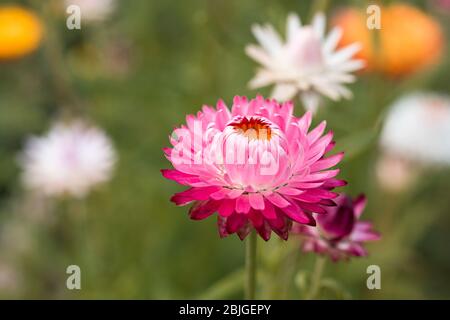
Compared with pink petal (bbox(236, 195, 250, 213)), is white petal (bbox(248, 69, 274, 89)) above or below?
above

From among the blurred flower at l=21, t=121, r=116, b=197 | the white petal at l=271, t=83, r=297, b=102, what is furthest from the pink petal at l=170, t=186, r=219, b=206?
the blurred flower at l=21, t=121, r=116, b=197

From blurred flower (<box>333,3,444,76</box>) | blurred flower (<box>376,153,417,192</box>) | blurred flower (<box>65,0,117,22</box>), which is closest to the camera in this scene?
blurred flower (<box>376,153,417,192</box>)

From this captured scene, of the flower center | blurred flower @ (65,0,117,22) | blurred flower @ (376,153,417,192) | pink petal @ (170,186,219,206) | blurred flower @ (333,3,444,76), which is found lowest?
pink petal @ (170,186,219,206)

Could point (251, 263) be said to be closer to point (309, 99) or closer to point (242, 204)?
point (242, 204)

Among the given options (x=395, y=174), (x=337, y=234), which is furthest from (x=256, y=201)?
(x=395, y=174)

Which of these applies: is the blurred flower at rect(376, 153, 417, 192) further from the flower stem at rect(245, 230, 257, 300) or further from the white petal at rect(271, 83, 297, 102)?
the flower stem at rect(245, 230, 257, 300)

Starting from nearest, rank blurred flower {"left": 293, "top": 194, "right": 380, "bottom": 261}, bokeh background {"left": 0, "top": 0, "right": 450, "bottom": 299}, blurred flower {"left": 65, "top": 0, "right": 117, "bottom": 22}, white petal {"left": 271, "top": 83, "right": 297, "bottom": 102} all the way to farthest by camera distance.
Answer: blurred flower {"left": 293, "top": 194, "right": 380, "bottom": 261} < white petal {"left": 271, "top": 83, "right": 297, "bottom": 102} < bokeh background {"left": 0, "top": 0, "right": 450, "bottom": 299} < blurred flower {"left": 65, "top": 0, "right": 117, "bottom": 22}
